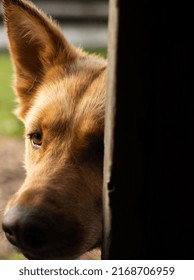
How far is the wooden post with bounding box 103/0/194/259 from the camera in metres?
1.89

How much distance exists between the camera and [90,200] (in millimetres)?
2797

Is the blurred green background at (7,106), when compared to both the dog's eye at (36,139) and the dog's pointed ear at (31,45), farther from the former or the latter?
the dog's eye at (36,139)

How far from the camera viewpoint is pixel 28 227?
2.44 meters

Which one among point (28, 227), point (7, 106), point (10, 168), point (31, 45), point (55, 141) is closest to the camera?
point (28, 227)

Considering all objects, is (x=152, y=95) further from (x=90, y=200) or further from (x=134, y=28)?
(x=90, y=200)

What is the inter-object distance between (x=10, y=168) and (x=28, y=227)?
363cm

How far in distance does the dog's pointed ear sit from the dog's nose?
1.38m

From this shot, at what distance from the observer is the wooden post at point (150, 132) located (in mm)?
1886

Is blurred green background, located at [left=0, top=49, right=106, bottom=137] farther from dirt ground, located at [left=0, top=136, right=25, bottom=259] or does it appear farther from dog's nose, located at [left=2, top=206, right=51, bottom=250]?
dog's nose, located at [left=2, top=206, right=51, bottom=250]

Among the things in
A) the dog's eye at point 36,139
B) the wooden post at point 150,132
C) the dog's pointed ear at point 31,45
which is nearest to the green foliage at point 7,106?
the dog's pointed ear at point 31,45

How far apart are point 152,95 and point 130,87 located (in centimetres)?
8

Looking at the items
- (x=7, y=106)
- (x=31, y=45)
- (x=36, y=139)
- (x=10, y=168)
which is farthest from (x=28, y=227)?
(x=7, y=106)

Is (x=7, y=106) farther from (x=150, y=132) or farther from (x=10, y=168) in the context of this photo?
(x=150, y=132)

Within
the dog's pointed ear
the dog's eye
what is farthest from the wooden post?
the dog's pointed ear
